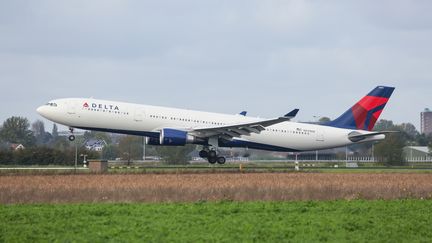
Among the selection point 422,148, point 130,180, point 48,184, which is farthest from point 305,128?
point 422,148

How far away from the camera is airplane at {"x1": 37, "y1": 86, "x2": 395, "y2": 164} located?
151 ft

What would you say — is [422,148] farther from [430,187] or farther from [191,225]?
[191,225]

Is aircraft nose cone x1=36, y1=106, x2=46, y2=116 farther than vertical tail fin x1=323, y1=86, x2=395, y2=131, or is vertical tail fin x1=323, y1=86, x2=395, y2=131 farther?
vertical tail fin x1=323, y1=86, x2=395, y2=131

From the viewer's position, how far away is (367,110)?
5319cm

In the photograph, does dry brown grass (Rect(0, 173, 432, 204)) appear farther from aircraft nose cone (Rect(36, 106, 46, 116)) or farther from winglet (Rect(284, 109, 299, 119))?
aircraft nose cone (Rect(36, 106, 46, 116))

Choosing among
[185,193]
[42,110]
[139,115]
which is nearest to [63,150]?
[42,110]

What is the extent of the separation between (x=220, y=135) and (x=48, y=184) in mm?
20862

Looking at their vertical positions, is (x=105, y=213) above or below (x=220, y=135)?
below

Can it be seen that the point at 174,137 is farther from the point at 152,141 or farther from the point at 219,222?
the point at 219,222

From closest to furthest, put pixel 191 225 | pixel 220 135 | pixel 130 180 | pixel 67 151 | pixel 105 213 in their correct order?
pixel 191 225 < pixel 105 213 < pixel 130 180 < pixel 220 135 < pixel 67 151

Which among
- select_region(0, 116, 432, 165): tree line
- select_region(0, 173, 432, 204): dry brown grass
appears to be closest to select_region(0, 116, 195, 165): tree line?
→ select_region(0, 116, 432, 165): tree line

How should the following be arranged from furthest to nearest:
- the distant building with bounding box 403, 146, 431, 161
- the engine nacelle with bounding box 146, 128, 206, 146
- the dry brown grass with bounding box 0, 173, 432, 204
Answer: the distant building with bounding box 403, 146, 431, 161 → the engine nacelle with bounding box 146, 128, 206, 146 → the dry brown grass with bounding box 0, 173, 432, 204

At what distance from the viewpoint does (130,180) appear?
1270 inches

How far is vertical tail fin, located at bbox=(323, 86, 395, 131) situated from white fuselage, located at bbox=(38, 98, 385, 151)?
6.07 ft
